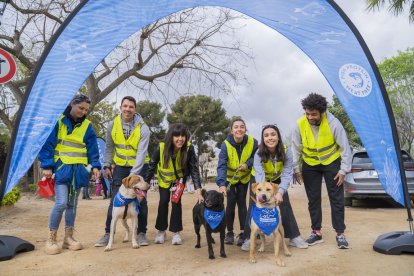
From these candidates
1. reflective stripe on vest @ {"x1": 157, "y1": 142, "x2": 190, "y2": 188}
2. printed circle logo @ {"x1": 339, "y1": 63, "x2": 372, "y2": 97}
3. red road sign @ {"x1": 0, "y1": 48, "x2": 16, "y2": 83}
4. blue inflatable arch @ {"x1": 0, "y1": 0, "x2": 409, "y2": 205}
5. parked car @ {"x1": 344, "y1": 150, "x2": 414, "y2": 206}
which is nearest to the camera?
blue inflatable arch @ {"x1": 0, "y1": 0, "x2": 409, "y2": 205}

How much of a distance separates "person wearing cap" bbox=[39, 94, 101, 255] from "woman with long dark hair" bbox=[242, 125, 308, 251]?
224 cm

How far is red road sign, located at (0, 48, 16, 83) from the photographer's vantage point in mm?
4879

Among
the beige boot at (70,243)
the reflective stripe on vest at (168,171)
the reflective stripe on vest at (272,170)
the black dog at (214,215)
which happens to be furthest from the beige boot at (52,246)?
the reflective stripe on vest at (272,170)

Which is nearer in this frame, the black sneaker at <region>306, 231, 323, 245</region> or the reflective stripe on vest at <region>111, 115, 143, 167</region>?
the black sneaker at <region>306, 231, 323, 245</region>

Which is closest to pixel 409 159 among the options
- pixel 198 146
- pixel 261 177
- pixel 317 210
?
pixel 317 210

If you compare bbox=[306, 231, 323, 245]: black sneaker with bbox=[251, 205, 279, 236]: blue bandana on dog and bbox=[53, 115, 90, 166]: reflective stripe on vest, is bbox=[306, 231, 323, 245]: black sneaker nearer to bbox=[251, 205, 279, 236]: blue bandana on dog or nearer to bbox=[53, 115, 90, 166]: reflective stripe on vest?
bbox=[251, 205, 279, 236]: blue bandana on dog

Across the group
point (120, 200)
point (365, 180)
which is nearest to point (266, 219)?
point (120, 200)

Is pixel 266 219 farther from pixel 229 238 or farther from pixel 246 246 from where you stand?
pixel 229 238

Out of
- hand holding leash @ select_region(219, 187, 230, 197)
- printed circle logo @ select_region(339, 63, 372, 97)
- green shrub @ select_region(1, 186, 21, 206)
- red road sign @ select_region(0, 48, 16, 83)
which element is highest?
red road sign @ select_region(0, 48, 16, 83)

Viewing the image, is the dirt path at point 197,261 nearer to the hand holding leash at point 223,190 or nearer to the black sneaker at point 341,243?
the black sneaker at point 341,243

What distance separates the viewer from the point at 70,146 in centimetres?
492

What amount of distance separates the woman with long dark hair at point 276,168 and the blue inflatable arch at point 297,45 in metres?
0.96

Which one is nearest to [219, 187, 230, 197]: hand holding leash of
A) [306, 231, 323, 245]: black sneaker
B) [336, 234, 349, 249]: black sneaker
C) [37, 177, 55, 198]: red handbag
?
[306, 231, 323, 245]: black sneaker

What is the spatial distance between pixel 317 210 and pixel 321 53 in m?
2.15
